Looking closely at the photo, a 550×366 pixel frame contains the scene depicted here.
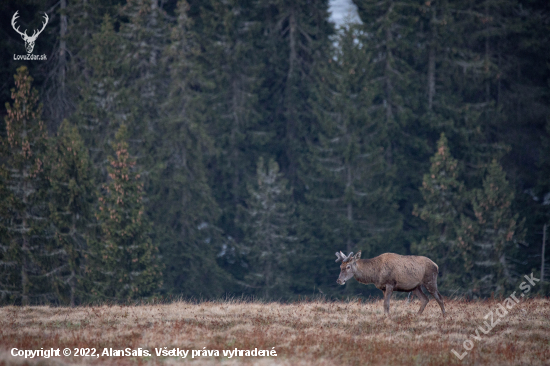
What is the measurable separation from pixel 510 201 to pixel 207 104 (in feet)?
78.0

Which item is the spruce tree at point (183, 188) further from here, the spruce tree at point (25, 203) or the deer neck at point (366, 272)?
the deer neck at point (366, 272)

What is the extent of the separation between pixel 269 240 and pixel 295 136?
1024cm

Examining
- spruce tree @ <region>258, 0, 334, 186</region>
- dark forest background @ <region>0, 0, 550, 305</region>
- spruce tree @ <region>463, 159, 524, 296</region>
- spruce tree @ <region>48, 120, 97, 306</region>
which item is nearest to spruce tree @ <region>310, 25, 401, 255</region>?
dark forest background @ <region>0, 0, 550, 305</region>

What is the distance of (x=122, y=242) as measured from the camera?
106ft

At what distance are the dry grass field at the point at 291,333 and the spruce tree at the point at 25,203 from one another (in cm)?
1858

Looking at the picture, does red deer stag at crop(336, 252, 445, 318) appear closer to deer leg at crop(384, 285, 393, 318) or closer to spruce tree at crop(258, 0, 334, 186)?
deer leg at crop(384, 285, 393, 318)

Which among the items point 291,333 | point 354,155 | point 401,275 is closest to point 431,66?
point 354,155

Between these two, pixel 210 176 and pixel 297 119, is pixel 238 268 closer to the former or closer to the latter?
pixel 210 176

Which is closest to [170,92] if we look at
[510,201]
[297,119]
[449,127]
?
[297,119]

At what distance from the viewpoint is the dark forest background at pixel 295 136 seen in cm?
3575

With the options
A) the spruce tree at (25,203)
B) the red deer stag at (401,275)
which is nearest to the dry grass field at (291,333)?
the red deer stag at (401,275)

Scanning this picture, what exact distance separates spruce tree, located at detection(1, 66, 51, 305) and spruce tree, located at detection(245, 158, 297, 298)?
13952 mm

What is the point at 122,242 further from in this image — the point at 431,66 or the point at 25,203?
the point at 431,66

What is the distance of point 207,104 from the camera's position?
4538 centimetres
